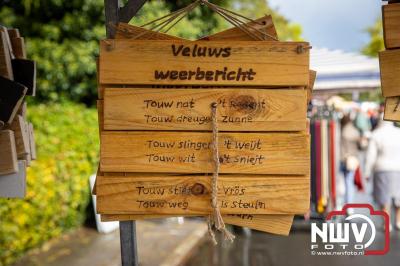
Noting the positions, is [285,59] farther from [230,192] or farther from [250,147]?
[230,192]

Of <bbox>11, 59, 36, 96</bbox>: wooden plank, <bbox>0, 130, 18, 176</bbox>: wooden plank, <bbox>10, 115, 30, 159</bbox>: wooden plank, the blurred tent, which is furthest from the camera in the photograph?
the blurred tent

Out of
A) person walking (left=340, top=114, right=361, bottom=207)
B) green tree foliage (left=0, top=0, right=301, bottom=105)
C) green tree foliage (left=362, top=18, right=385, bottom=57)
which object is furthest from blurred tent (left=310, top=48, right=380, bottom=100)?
green tree foliage (left=362, top=18, right=385, bottom=57)

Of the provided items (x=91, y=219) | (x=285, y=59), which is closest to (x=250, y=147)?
(x=285, y=59)

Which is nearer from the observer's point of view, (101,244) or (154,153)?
(154,153)

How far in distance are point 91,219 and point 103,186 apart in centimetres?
578

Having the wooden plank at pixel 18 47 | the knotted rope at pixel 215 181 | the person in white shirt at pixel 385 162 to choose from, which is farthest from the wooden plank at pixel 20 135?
the person in white shirt at pixel 385 162

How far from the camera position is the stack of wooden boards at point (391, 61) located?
5.90 ft

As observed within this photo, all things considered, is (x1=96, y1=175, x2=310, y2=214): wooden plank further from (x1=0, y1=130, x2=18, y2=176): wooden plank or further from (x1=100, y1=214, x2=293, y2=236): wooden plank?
(x1=0, y1=130, x2=18, y2=176): wooden plank

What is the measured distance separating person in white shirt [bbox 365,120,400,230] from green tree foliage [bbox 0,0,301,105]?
4.69 meters

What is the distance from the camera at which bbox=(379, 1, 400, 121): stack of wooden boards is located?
1.80 metres

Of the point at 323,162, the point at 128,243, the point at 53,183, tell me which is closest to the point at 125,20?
the point at 128,243

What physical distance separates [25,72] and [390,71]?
1.62 metres

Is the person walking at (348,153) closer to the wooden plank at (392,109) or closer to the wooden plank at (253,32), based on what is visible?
the wooden plank at (392,109)

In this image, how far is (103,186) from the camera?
1811 mm
